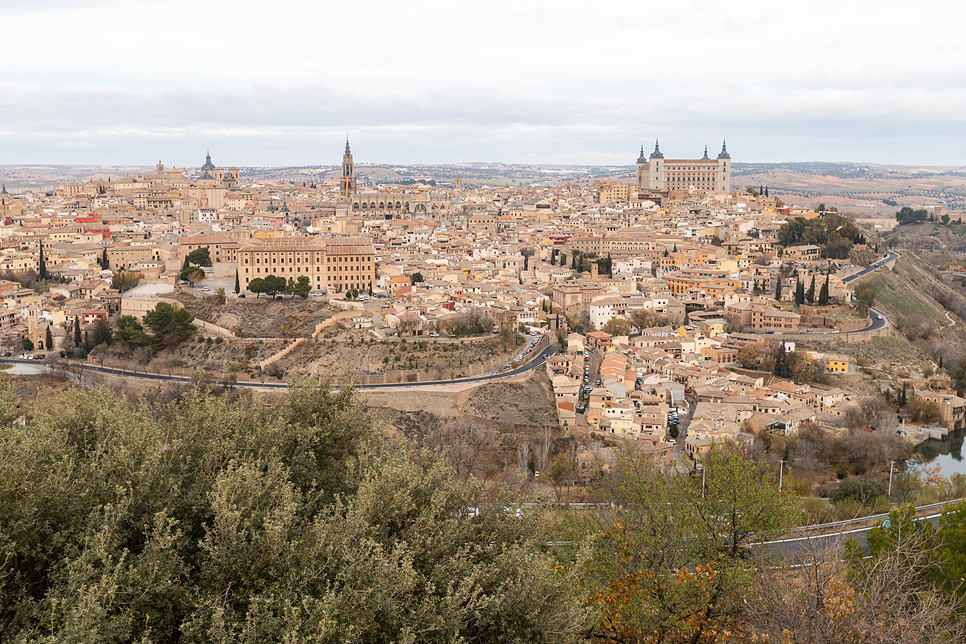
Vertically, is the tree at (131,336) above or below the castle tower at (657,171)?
below

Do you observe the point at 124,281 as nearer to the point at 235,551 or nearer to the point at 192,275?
the point at 192,275

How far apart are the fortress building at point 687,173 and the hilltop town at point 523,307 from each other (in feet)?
66.8

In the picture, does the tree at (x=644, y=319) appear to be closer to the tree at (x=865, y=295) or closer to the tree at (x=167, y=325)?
the tree at (x=865, y=295)

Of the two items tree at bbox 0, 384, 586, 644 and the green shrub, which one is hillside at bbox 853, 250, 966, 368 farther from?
tree at bbox 0, 384, 586, 644

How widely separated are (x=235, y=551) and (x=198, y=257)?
3235cm

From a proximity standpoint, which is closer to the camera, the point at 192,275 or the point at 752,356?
the point at 752,356

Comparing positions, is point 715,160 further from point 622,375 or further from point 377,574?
point 377,574

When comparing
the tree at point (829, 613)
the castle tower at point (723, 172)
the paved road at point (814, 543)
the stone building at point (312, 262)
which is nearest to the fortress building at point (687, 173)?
the castle tower at point (723, 172)

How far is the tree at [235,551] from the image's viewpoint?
14.7 ft

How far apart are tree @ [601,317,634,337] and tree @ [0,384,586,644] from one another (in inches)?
966

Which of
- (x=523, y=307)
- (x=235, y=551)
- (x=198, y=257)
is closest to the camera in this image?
(x=235, y=551)

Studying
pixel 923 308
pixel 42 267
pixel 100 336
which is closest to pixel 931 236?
pixel 923 308

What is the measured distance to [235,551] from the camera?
4.87m

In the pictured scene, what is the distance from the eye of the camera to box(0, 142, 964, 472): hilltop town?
24016 mm
